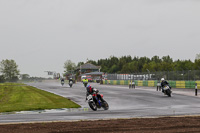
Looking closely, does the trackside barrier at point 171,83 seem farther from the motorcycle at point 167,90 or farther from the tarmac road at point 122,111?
the tarmac road at point 122,111

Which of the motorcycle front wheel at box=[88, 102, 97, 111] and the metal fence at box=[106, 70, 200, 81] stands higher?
the metal fence at box=[106, 70, 200, 81]

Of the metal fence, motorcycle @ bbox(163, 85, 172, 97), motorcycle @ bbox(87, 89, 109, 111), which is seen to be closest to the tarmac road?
Answer: motorcycle @ bbox(87, 89, 109, 111)

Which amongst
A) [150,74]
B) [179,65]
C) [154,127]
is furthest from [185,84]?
[179,65]

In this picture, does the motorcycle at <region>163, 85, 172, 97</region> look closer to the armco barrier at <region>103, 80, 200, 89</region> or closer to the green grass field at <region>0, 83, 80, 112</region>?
the green grass field at <region>0, 83, 80, 112</region>

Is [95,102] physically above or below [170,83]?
below

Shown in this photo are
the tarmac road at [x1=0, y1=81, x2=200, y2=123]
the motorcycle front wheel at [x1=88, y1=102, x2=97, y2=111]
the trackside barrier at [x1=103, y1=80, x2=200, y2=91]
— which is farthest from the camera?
the trackside barrier at [x1=103, y1=80, x2=200, y2=91]

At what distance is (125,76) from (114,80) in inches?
183

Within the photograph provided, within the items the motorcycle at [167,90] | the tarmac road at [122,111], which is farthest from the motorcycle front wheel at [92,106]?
the motorcycle at [167,90]

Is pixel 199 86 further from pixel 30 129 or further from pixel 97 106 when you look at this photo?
pixel 30 129

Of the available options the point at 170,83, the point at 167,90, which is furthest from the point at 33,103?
the point at 170,83

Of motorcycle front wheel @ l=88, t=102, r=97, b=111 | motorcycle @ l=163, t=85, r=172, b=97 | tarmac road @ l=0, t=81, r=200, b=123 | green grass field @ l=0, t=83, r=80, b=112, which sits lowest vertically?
green grass field @ l=0, t=83, r=80, b=112

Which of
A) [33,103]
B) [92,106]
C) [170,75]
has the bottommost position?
[33,103]

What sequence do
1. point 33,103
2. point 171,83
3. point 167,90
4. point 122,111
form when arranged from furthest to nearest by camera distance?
point 171,83, point 167,90, point 33,103, point 122,111

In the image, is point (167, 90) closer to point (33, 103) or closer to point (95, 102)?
point (33, 103)
